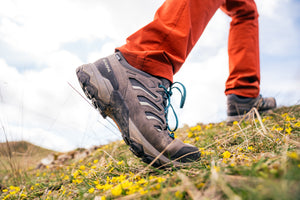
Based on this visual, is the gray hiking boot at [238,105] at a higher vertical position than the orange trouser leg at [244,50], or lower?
lower

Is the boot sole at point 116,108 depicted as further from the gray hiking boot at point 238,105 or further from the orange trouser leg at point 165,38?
the gray hiking boot at point 238,105

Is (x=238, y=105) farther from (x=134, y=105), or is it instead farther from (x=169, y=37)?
(x=134, y=105)

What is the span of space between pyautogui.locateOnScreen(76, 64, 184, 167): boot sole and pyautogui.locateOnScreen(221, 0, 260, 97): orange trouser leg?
5.73ft

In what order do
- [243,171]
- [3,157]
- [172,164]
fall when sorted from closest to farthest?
[243,171] < [172,164] < [3,157]

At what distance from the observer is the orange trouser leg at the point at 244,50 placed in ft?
8.29

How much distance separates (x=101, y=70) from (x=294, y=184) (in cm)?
115

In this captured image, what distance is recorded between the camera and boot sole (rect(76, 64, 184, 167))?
1282 mm

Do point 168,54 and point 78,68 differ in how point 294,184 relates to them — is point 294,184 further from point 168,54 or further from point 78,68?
point 78,68

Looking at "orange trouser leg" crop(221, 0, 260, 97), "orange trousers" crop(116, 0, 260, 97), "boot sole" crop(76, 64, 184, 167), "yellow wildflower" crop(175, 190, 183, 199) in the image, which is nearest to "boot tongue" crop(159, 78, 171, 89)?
"orange trousers" crop(116, 0, 260, 97)

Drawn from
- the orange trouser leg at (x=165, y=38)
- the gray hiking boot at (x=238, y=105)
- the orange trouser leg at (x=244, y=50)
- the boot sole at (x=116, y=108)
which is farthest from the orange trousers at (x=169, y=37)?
the gray hiking boot at (x=238, y=105)

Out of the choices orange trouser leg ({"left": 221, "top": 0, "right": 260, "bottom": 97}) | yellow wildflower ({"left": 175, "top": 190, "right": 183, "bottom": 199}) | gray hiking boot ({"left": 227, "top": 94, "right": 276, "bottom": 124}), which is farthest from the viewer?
gray hiking boot ({"left": 227, "top": 94, "right": 276, "bottom": 124})

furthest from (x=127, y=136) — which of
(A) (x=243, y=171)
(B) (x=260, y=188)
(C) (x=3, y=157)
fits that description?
(C) (x=3, y=157)

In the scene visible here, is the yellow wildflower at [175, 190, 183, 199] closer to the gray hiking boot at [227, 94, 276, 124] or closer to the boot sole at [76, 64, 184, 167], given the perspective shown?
the boot sole at [76, 64, 184, 167]

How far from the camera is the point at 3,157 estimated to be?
2.55 meters
